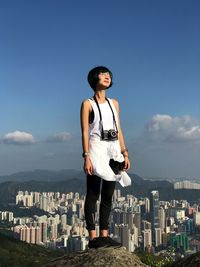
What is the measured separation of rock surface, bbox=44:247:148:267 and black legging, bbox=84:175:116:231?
12.5 inches

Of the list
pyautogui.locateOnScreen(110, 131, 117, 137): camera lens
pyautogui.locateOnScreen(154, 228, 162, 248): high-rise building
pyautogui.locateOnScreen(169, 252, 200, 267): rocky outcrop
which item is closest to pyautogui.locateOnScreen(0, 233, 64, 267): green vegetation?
pyautogui.locateOnScreen(154, 228, 162, 248): high-rise building

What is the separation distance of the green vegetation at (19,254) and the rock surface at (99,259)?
134 feet

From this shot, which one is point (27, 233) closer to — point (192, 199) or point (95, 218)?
point (95, 218)

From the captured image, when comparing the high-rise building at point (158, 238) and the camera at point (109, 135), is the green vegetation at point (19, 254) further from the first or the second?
the camera at point (109, 135)

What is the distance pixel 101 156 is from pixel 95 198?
37 centimetres

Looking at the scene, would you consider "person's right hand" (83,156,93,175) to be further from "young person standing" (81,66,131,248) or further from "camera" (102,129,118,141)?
"camera" (102,129,118,141)

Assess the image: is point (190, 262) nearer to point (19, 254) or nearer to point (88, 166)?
point (88, 166)

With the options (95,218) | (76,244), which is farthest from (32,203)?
(95,218)

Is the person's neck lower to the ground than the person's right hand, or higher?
higher

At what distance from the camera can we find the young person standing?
3195 mm

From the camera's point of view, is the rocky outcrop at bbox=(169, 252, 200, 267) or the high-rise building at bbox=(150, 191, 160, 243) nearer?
the rocky outcrop at bbox=(169, 252, 200, 267)

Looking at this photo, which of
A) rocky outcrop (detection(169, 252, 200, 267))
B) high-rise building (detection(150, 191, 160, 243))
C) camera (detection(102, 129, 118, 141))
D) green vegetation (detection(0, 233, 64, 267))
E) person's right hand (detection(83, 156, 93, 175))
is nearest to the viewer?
rocky outcrop (detection(169, 252, 200, 267))

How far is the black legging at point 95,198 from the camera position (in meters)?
3.25

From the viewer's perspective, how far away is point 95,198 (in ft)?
10.7
